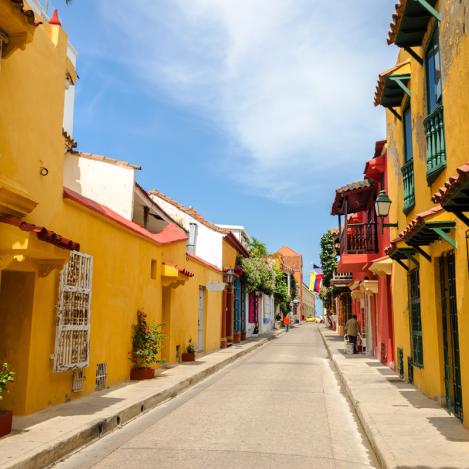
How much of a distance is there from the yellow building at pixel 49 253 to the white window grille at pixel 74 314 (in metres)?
0.02

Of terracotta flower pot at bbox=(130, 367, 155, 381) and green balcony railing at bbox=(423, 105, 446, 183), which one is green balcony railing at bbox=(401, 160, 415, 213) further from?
terracotta flower pot at bbox=(130, 367, 155, 381)

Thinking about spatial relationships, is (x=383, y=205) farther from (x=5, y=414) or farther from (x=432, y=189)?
(x=5, y=414)

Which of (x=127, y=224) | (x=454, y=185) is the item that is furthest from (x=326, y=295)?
(x=454, y=185)

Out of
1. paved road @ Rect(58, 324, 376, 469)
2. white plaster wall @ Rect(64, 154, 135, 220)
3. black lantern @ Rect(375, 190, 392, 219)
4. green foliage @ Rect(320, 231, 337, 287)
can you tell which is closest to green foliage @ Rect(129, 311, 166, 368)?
paved road @ Rect(58, 324, 376, 469)

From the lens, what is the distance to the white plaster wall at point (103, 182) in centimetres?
1527

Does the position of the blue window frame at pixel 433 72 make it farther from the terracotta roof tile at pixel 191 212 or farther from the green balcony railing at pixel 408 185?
the terracotta roof tile at pixel 191 212

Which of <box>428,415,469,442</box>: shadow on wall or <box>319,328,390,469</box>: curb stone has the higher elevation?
<box>428,415,469,442</box>: shadow on wall

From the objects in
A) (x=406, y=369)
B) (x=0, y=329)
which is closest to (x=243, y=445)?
(x=0, y=329)

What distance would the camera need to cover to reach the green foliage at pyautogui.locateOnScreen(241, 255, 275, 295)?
31891mm

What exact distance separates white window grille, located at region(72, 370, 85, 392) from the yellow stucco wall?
6270mm

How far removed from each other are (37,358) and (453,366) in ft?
21.3

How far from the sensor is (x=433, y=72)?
29.6 ft

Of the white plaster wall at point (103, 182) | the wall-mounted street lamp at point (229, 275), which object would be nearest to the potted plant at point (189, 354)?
the white plaster wall at point (103, 182)

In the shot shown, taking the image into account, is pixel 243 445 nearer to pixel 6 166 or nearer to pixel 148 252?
pixel 6 166
